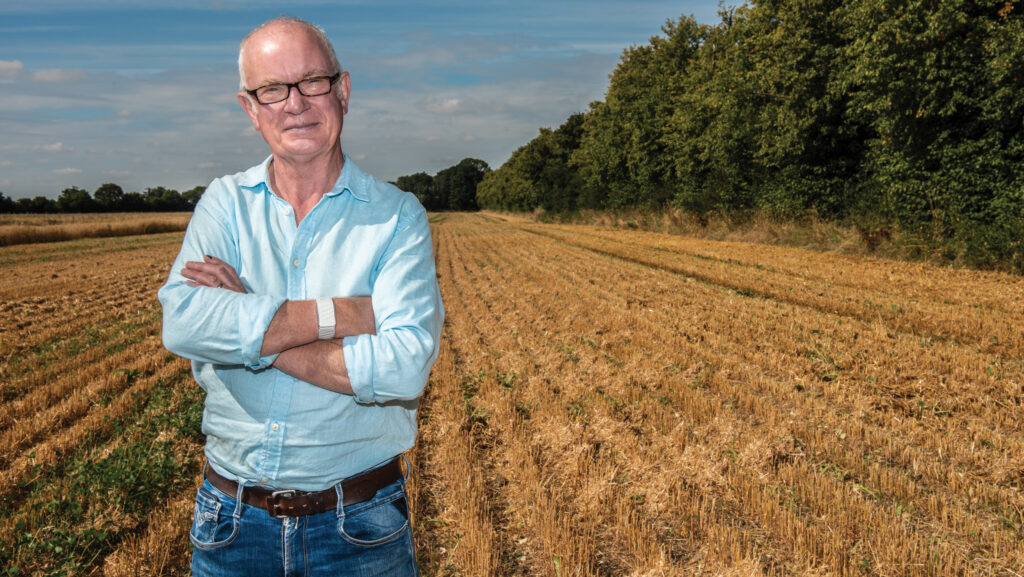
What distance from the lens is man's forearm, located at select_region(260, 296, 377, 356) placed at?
170 centimetres

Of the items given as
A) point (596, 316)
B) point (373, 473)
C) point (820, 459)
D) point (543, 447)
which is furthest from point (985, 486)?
point (596, 316)

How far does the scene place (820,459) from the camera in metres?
5.07

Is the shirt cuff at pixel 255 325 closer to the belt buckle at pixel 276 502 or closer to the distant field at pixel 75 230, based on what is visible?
the belt buckle at pixel 276 502

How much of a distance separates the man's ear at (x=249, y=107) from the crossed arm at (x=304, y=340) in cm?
50

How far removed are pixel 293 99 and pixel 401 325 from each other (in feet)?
2.53

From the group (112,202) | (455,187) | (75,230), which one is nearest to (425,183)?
(455,187)

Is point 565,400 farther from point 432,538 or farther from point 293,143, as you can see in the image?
point 293,143

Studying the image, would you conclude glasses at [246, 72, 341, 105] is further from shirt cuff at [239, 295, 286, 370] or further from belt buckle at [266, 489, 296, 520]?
belt buckle at [266, 489, 296, 520]

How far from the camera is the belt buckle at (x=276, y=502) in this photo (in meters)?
1.72

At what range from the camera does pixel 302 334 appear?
5.67ft

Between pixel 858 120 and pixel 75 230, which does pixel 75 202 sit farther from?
pixel 858 120

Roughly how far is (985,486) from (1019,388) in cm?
302

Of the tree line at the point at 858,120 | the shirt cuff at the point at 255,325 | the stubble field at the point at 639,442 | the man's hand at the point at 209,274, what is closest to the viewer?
the shirt cuff at the point at 255,325

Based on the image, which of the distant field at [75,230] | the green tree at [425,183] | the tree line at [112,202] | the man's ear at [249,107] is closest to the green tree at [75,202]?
the tree line at [112,202]
